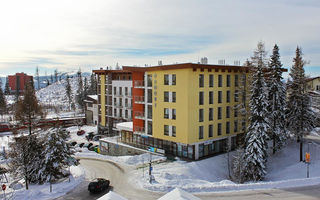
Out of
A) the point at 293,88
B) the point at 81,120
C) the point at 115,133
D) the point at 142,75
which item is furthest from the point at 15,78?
the point at 293,88

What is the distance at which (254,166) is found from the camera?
30516 millimetres

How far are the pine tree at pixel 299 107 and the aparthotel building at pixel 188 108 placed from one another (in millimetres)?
6511

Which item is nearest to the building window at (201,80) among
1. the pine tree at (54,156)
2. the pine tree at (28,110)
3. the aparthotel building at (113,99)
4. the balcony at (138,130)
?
the balcony at (138,130)

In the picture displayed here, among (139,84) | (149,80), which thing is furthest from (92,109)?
(149,80)

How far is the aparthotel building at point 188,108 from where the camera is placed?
114ft

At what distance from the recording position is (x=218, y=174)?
32.6m

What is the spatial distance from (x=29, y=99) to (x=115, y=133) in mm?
27399

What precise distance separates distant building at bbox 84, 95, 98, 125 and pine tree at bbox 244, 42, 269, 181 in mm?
47868

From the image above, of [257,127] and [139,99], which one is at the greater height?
[139,99]

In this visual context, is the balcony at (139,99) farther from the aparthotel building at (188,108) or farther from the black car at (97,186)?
the black car at (97,186)

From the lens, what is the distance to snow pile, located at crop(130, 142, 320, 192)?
24031 millimetres

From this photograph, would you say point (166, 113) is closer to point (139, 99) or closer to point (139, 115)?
point (139, 115)

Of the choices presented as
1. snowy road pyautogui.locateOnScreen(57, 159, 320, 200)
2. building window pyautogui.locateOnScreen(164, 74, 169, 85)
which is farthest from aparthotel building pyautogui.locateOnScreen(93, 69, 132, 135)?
snowy road pyautogui.locateOnScreen(57, 159, 320, 200)

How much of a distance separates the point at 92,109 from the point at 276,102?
2016 inches
